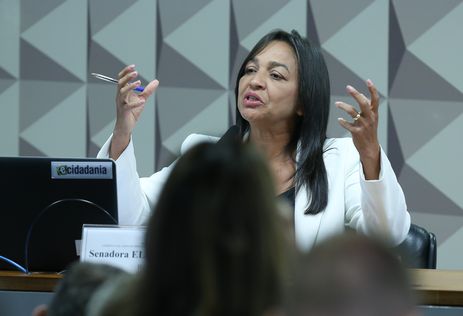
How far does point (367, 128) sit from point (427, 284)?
1.76 feet

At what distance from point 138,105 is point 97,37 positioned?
1837 millimetres

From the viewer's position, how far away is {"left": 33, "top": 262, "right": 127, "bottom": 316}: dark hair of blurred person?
95 cm

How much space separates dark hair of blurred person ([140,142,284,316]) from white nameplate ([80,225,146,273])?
1.68m

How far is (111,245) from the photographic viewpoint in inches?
98.7

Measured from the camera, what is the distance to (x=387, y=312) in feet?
2.59

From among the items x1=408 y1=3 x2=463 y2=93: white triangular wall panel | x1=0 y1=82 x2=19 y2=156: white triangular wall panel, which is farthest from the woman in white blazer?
x1=0 y1=82 x2=19 y2=156: white triangular wall panel

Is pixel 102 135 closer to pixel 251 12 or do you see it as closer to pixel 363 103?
pixel 251 12

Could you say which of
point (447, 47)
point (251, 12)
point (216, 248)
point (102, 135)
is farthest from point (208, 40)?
point (216, 248)

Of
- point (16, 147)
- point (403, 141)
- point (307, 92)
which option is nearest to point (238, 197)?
point (307, 92)

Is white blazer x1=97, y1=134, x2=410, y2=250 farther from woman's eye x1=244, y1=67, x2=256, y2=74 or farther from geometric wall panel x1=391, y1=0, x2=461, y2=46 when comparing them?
geometric wall panel x1=391, y1=0, x2=461, y2=46

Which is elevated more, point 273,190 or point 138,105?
point 138,105

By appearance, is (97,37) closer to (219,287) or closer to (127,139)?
(127,139)

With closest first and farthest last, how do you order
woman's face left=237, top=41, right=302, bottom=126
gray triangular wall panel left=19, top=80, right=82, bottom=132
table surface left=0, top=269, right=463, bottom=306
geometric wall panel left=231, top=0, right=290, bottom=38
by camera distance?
table surface left=0, top=269, right=463, bottom=306 < woman's face left=237, top=41, right=302, bottom=126 < geometric wall panel left=231, top=0, right=290, bottom=38 < gray triangular wall panel left=19, top=80, right=82, bottom=132

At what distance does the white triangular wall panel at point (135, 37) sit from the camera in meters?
4.86
